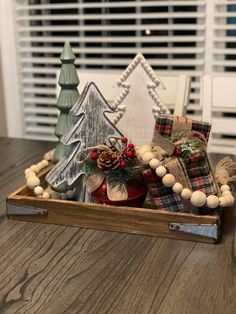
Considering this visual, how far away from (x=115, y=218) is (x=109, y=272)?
0.19 metres

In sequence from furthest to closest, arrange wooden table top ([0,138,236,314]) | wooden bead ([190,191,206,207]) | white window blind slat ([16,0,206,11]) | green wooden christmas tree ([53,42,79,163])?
white window blind slat ([16,0,206,11]) → green wooden christmas tree ([53,42,79,163]) → wooden bead ([190,191,206,207]) → wooden table top ([0,138,236,314])

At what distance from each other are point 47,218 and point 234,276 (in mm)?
477

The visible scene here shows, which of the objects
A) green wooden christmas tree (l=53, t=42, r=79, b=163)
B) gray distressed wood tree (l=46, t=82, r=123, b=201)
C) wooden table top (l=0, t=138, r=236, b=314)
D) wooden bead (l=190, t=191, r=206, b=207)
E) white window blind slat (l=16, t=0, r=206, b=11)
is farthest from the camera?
white window blind slat (l=16, t=0, r=206, b=11)

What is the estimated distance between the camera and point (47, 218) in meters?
1.23

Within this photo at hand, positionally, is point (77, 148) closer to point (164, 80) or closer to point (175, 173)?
point (175, 173)

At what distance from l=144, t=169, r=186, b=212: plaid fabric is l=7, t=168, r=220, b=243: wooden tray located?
0.09 ft

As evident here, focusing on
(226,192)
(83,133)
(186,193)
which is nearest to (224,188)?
(226,192)

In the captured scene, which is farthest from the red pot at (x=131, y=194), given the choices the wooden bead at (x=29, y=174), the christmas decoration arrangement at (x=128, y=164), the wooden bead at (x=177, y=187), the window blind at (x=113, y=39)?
the window blind at (x=113, y=39)

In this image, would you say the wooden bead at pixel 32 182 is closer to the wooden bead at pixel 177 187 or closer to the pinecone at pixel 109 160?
the pinecone at pixel 109 160

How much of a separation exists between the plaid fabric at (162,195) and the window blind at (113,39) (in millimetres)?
1116

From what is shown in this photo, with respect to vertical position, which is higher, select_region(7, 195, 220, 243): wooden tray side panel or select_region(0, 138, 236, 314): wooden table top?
select_region(7, 195, 220, 243): wooden tray side panel

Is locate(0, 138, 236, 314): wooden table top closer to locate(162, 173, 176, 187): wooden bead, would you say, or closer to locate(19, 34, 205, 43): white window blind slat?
locate(162, 173, 176, 187): wooden bead

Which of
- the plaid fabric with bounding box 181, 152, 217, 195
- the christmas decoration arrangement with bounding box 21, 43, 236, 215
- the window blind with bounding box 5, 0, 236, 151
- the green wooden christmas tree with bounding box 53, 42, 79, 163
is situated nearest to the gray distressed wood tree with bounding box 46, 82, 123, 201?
the christmas decoration arrangement with bounding box 21, 43, 236, 215

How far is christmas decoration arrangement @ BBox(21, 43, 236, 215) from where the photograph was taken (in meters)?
1.13
